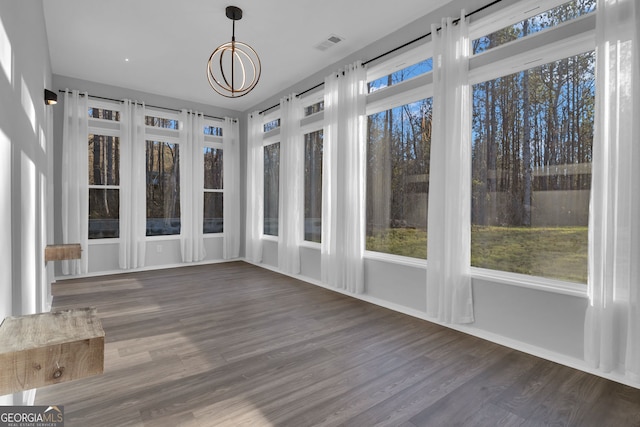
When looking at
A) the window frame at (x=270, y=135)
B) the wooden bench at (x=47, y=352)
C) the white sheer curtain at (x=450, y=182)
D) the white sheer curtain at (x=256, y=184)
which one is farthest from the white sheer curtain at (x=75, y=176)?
the white sheer curtain at (x=450, y=182)

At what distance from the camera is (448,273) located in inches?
127

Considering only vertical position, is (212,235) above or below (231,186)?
below

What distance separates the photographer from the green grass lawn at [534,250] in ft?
8.63

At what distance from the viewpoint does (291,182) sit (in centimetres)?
557

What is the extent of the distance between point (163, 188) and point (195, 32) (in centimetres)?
318

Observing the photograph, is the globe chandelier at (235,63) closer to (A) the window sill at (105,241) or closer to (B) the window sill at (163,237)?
(B) the window sill at (163,237)

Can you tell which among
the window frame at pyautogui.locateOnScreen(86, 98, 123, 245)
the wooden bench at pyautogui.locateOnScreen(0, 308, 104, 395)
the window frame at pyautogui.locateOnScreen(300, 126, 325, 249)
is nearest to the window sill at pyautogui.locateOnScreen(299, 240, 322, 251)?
the window frame at pyautogui.locateOnScreen(300, 126, 325, 249)

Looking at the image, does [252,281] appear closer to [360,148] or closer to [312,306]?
[312,306]

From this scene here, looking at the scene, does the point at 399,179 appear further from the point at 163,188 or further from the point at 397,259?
the point at 163,188

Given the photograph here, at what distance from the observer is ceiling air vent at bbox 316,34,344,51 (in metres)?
4.13

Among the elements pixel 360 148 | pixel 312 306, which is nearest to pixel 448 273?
pixel 312 306

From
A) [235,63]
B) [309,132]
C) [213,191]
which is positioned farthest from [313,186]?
[213,191]

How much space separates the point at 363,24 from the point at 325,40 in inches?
22.1

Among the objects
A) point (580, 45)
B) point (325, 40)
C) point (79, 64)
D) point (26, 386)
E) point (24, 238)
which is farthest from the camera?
point (79, 64)
